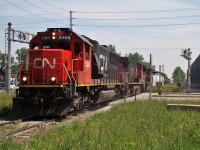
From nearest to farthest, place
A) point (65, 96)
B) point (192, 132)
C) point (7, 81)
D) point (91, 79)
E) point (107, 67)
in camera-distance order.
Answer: point (192, 132), point (65, 96), point (91, 79), point (107, 67), point (7, 81)

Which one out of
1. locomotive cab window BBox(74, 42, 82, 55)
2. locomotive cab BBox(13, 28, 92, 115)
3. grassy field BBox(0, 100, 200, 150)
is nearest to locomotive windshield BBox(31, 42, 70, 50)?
locomotive cab BBox(13, 28, 92, 115)

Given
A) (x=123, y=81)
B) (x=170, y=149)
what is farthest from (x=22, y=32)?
(x=170, y=149)

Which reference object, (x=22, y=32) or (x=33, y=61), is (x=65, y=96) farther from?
(x=22, y=32)

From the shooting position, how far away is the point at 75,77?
1689cm

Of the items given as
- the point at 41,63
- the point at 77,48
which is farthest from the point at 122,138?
the point at 77,48

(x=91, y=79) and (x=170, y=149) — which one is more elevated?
(x=91, y=79)

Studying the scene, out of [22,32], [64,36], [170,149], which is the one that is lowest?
[170,149]

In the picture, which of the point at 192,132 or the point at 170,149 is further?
the point at 192,132

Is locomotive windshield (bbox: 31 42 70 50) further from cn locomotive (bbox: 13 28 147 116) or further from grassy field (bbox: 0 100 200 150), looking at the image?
grassy field (bbox: 0 100 200 150)

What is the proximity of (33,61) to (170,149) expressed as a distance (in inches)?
399

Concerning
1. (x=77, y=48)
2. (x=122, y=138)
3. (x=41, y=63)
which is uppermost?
(x=77, y=48)

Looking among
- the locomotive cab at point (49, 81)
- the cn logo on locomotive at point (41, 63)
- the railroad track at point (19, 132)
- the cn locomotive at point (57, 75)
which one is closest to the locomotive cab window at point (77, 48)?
the cn locomotive at point (57, 75)

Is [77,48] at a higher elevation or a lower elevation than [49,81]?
higher

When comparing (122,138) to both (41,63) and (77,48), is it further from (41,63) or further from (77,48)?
(77,48)
